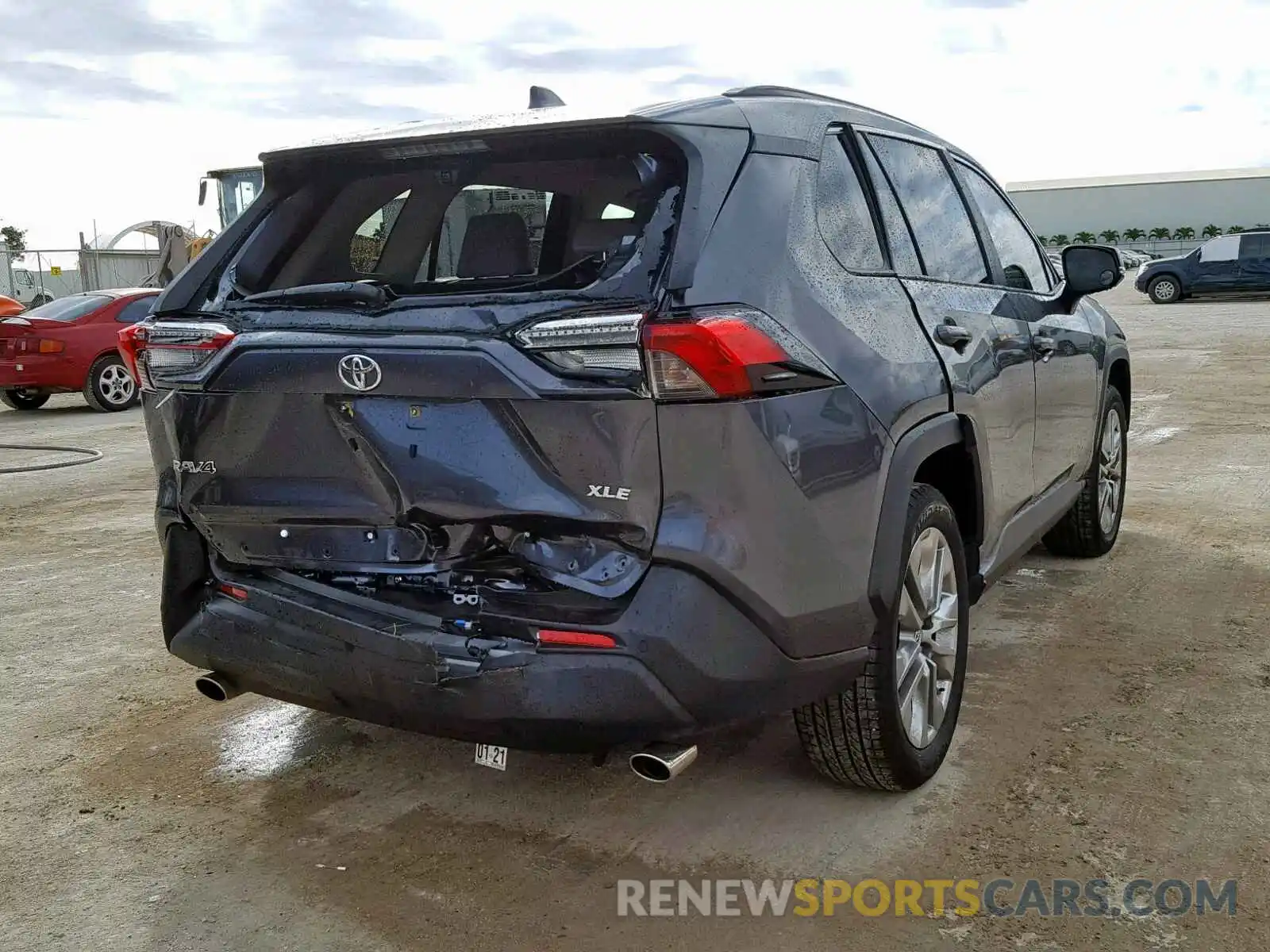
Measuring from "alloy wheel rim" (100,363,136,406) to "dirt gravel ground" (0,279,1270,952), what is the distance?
9.71 m

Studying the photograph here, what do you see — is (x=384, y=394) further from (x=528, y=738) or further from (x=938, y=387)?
(x=938, y=387)

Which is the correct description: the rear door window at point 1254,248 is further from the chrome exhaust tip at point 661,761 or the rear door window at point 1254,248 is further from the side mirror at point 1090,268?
the chrome exhaust tip at point 661,761

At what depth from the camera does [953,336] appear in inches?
135

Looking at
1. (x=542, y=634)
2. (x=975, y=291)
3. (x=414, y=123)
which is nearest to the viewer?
(x=542, y=634)

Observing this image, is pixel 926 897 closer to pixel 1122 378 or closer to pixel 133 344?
pixel 133 344

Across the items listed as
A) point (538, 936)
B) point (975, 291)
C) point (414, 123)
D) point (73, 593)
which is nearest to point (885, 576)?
point (538, 936)

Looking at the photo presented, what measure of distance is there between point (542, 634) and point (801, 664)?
0.59 meters

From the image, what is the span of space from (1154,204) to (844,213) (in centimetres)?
10762

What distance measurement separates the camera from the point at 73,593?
5.56 metres

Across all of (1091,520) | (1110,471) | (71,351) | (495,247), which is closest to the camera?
(495,247)

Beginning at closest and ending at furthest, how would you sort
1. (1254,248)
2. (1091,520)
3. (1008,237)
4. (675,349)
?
(675,349)
(1008,237)
(1091,520)
(1254,248)

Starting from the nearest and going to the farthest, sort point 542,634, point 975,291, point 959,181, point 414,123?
point 542,634 → point 414,123 → point 975,291 → point 959,181

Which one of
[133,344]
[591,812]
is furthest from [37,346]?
[591,812]

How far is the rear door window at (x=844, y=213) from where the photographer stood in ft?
9.86
